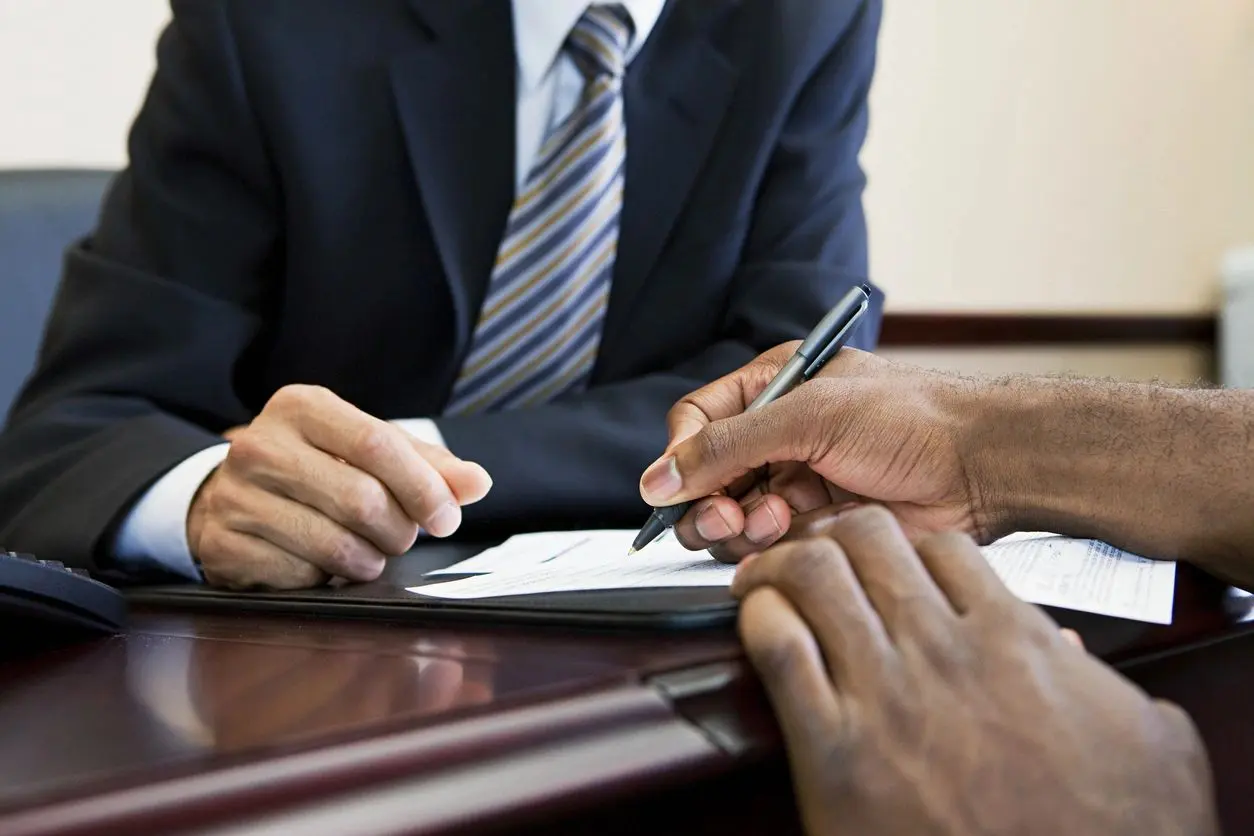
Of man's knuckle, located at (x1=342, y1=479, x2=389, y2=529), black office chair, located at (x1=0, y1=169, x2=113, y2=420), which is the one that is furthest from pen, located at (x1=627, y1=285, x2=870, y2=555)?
black office chair, located at (x1=0, y1=169, x2=113, y2=420)

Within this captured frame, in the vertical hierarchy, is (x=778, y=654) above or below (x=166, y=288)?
above

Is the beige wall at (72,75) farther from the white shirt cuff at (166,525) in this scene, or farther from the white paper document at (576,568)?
the white paper document at (576,568)

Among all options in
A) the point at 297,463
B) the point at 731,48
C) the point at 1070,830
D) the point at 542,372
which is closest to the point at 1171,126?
the point at 731,48

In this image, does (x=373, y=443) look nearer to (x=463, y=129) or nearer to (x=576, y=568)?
(x=576, y=568)

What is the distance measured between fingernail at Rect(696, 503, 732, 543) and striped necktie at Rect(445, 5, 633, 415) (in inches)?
18.1

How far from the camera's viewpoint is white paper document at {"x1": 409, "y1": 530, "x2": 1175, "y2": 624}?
0.43 meters

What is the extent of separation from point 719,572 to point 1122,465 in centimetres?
21

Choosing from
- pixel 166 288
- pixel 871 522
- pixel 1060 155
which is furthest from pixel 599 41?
pixel 1060 155

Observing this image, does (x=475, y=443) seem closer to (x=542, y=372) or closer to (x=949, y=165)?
(x=542, y=372)

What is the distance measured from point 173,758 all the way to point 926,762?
7.7 inches

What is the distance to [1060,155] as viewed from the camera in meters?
2.12

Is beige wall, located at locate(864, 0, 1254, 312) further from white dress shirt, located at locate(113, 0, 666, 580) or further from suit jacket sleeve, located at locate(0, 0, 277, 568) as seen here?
suit jacket sleeve, located at locate(0, 0, 277, 568)

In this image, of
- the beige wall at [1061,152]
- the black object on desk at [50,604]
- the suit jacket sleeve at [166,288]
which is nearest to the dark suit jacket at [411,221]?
the suit jacket sleeve at [166,288]

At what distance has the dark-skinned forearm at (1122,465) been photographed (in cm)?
53
